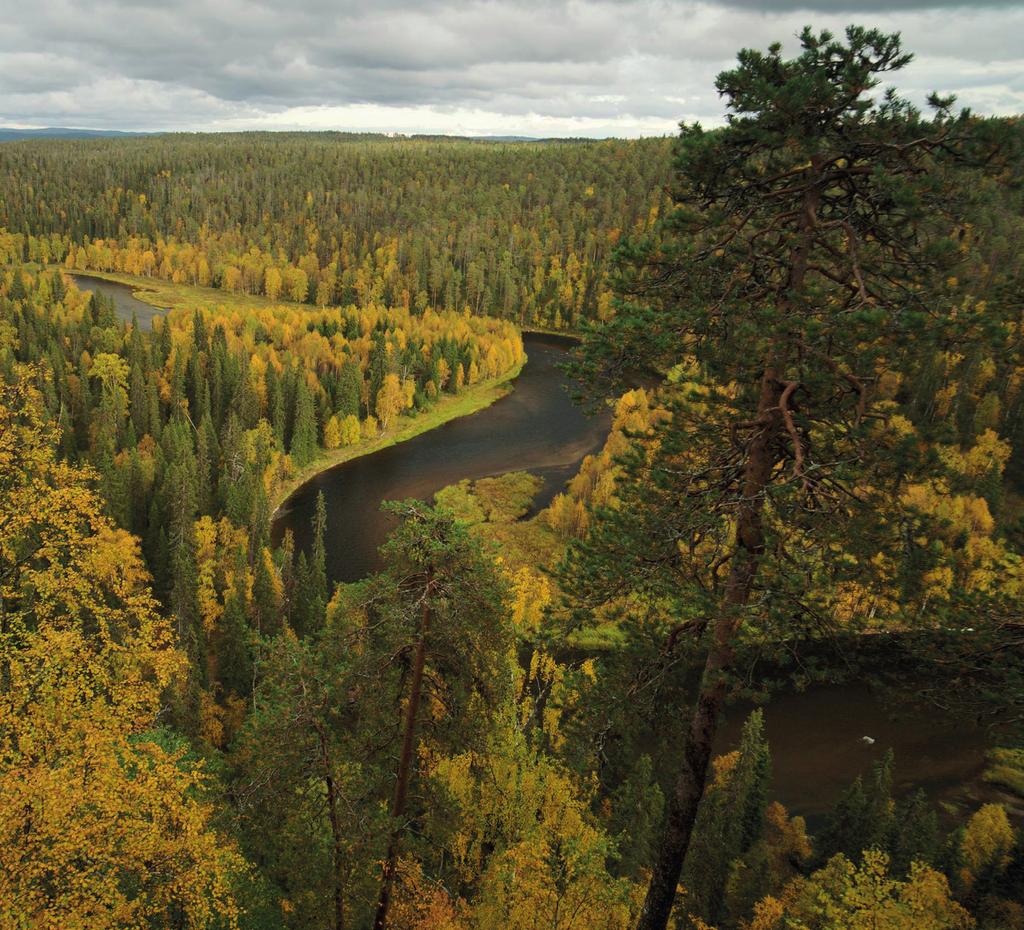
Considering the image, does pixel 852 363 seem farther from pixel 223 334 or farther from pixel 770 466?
pixel 223 334

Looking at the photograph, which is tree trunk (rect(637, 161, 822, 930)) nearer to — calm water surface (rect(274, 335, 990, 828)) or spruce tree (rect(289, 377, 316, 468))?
calm water surface (rect(274, 335, 990, 828))

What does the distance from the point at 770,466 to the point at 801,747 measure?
4018 centimetres

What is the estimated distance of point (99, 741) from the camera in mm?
9898

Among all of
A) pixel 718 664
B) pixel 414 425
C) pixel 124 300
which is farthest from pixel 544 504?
pixel 124 300

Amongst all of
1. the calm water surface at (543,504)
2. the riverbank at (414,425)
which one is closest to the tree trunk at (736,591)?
the calm water surface at (543,504)

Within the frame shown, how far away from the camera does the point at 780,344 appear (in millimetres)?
8688

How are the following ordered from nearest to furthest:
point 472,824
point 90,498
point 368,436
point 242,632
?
point 90,498
point 472,824
point 242,632
point 368,436

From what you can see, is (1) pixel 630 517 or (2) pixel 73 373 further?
(2) pixel 73 373

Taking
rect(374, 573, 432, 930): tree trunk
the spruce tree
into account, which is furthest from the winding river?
rect(374, 573, 432, 930): tree trunk

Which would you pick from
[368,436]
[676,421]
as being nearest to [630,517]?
[676,421]

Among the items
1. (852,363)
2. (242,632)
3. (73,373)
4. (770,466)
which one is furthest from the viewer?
(73,373)

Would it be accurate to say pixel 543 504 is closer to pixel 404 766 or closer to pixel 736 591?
pixel 404 766

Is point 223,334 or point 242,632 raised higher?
point 223,334

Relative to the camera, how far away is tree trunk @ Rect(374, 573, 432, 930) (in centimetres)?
1199
